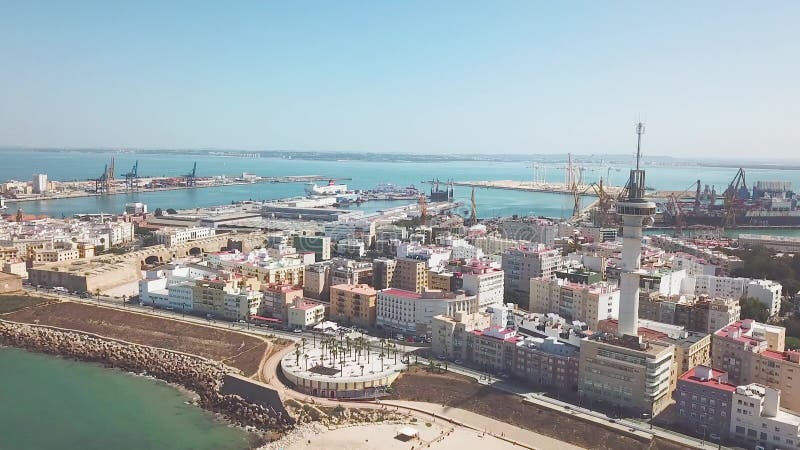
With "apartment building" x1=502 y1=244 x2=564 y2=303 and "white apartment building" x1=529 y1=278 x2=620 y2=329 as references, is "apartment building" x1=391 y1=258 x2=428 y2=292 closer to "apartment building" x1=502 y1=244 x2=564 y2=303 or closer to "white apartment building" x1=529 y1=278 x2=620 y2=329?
"apartment building" x1=502 y1=244 x2=564 y2=303

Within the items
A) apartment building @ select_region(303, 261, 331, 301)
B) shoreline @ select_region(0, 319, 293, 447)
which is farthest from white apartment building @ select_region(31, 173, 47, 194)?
apartment building @ select_region(303, 261, 331, 301)

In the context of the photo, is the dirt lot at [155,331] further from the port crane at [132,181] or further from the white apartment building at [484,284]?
the port crane at [132,181]

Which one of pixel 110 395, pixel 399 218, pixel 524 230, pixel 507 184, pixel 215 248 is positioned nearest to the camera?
pixel 110 395

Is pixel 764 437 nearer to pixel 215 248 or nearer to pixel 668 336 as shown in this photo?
pixel 668 336

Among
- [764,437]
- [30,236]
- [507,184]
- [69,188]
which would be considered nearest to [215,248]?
[30,236]

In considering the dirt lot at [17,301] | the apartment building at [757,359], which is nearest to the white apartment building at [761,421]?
the apartment building at [757,359]

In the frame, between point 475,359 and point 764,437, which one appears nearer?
point 764,437

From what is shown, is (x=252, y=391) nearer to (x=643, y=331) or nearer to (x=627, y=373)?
(x=627, y=373)
